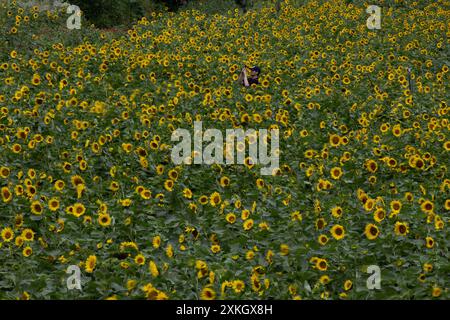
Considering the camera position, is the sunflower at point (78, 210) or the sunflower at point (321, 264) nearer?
the sunflower at point (321, 264)

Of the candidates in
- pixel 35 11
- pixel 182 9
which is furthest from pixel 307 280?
pixel 182 9

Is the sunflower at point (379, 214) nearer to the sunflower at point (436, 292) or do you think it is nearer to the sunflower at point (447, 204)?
the sunflower at point (447, 204)

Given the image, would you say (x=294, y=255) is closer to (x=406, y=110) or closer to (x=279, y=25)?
(x=406, y=110)

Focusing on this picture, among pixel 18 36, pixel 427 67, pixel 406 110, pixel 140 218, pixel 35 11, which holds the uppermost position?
pixel 35 11

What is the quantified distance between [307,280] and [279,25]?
37.6 feet

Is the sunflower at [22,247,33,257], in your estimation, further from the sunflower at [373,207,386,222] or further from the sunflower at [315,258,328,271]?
the sunflower at [373,207,386,222]

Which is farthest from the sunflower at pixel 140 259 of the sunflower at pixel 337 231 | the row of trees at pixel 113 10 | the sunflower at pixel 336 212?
the row of trees at pixel 113 10

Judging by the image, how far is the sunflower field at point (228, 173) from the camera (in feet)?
15.9

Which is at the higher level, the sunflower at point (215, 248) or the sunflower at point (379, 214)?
the sunflower at point (379, 214)

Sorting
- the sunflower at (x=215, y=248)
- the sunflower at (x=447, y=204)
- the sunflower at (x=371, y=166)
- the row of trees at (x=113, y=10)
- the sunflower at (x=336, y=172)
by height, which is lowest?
the sunflower at (x=215, y=248)

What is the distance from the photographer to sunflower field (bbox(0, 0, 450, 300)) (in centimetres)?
484

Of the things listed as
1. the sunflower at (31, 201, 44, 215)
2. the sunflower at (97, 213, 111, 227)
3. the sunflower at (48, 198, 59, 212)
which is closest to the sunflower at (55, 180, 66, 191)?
the sunflower at (48, 198, 59, 212)

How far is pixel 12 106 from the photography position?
30.5ft

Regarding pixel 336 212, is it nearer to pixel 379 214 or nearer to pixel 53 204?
pixel 379 214
